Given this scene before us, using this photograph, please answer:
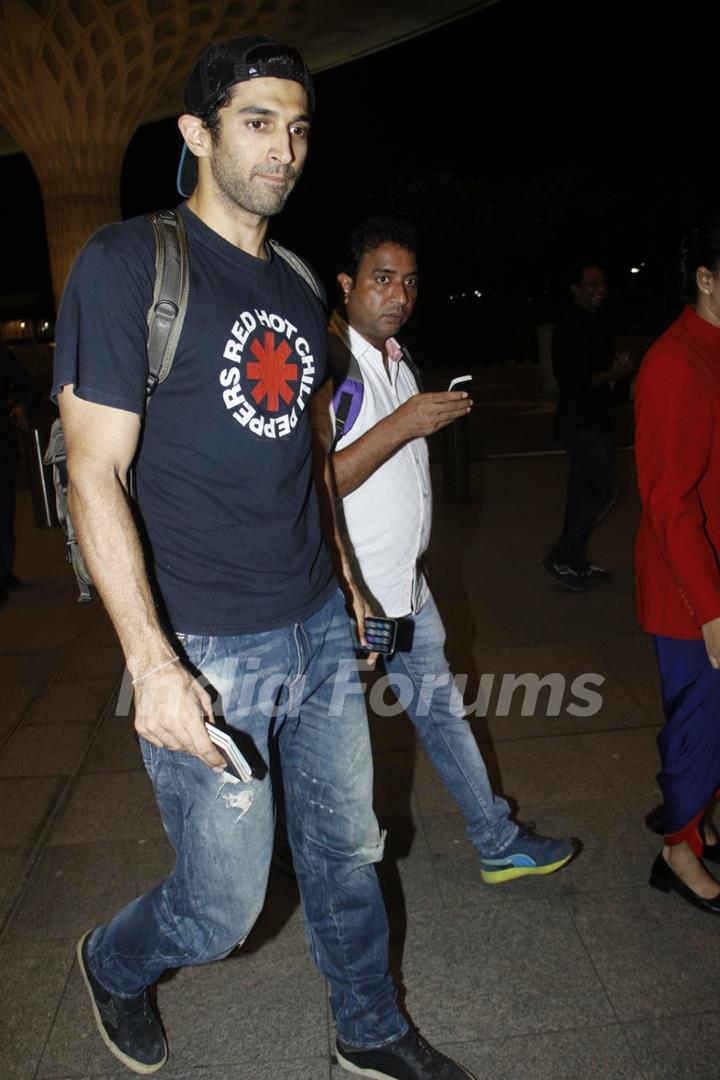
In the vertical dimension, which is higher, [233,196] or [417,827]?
[233,196]

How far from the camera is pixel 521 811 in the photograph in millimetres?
3578

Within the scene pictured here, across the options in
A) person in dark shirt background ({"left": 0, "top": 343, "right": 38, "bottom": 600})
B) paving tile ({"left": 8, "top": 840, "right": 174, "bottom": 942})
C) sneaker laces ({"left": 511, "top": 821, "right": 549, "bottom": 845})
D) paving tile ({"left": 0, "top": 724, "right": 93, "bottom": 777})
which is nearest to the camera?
paving tile ({"left": 8, "top": 840, "right": 174, "bottom": 942})

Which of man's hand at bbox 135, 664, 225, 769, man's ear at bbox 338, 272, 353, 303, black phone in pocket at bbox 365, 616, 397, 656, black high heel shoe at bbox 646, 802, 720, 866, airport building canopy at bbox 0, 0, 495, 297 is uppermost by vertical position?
airport building canopy at bbox 0, 0, 495, 297

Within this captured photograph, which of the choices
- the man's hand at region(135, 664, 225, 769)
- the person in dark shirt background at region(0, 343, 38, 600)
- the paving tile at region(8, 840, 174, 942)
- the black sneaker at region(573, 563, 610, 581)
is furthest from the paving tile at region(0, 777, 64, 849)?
the black sneaker at region(573, 563, 610, 581)

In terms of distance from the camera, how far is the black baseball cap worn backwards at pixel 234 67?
6.78 ft

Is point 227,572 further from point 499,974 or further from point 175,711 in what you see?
point 499,974

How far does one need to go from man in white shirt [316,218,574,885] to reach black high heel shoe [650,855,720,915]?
0.27 m

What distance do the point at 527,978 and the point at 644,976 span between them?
0.31 metres

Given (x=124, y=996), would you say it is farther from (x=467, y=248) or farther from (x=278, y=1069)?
(x=467, y=248)

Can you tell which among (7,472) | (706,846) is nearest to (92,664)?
(7,472)

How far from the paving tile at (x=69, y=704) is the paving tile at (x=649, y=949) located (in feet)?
8.65

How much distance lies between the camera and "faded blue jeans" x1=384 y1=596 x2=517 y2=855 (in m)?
3.08

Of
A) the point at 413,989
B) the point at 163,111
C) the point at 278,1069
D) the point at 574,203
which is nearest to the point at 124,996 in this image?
the point at 278,1069

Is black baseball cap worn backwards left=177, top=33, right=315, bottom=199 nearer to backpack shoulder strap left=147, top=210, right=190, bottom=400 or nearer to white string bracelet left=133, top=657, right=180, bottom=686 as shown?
backpack shoulder strap left=147, top=210, right=190, bottom=400
